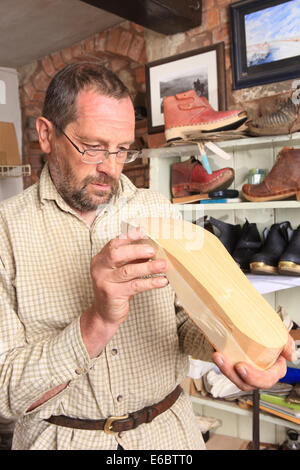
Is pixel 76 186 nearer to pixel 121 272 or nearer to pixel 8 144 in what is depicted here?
pixel 121 272

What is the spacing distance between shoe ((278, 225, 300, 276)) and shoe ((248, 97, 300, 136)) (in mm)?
300

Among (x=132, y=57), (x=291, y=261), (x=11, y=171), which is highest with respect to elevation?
Answer: (x=132, y=57)

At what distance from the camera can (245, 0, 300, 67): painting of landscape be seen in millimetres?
1334

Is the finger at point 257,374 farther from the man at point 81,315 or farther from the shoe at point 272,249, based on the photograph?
the shoe at point 272,249

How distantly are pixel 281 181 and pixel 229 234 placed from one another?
22 cm

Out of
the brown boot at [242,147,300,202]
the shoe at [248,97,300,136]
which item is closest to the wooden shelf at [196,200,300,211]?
the brown boot at [242,147,300,202]

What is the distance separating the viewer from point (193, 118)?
1.21 m

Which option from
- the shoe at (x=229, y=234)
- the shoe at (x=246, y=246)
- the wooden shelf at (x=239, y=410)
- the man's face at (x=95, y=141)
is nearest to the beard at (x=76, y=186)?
the man's face at (x=95, y=141)

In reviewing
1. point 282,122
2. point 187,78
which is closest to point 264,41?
point 187,78

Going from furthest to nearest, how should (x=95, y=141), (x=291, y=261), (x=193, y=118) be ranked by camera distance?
(x=193, y=118) → (x=291, y=261) → (x=95, y=141)

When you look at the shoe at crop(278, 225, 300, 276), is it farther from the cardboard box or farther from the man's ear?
the cardboard box

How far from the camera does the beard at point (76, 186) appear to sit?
0.56 metres

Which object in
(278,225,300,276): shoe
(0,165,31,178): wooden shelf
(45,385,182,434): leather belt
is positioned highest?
(0,165,31,178): wooden shelf
